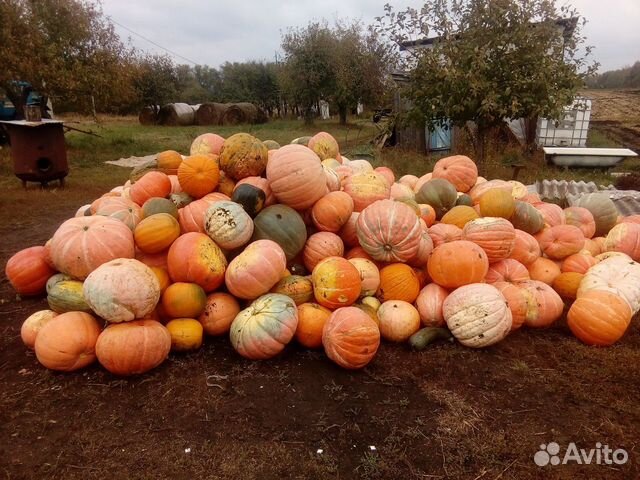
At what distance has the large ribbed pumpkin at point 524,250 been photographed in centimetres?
415

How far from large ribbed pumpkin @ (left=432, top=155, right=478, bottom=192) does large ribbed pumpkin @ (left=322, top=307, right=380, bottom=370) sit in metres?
2.59

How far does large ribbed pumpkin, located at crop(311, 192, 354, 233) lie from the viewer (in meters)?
3.96

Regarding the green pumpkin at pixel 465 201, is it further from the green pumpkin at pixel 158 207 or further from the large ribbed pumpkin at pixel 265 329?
the green pumpkin at pixel 158 207

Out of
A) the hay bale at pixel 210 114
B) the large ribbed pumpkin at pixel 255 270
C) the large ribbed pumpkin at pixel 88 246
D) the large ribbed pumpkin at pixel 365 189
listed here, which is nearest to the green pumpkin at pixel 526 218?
the large ribbed pumpkin at pixel 365 189

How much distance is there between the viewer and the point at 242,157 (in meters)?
4.20

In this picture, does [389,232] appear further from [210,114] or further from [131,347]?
[210,114]

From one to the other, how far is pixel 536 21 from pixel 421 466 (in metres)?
8.96

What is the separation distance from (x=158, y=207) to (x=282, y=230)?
42.0 inches

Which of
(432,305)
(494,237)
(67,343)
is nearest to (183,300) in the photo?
(67,343)

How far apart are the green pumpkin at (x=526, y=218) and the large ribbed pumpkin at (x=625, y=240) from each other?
84 cm

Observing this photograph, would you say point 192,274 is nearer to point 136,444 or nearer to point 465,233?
point 136,444

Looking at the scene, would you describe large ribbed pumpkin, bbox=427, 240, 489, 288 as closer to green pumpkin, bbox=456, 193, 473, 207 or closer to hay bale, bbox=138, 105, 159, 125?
green pumpkin, bbox=456, 193, 473, 207

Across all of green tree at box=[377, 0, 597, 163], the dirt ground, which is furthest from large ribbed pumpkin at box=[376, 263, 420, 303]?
the dirt ground

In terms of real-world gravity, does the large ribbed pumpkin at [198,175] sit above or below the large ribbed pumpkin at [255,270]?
above
